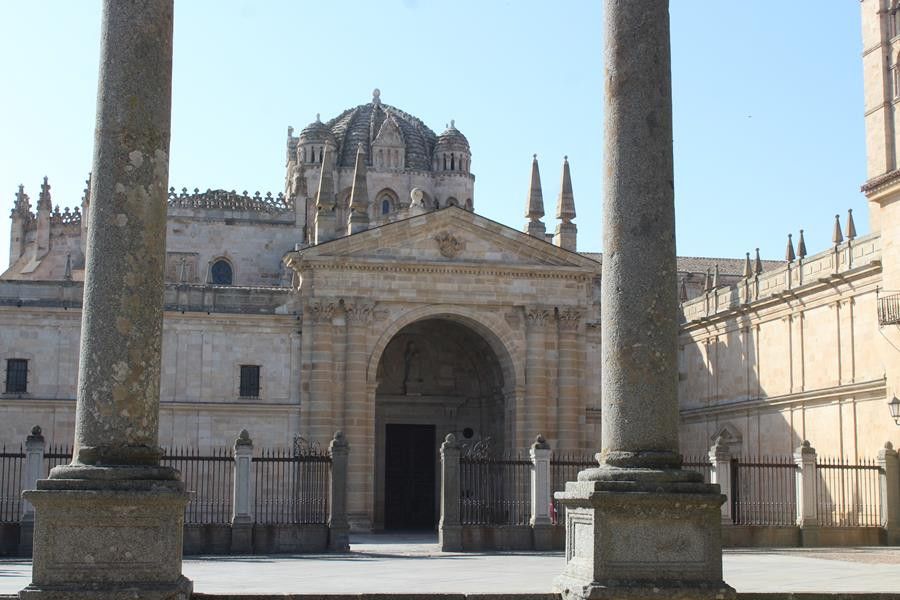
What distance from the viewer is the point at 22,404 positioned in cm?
3791

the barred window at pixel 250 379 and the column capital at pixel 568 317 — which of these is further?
the column capital at pixel 568 317

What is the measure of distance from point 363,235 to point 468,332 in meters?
5.58

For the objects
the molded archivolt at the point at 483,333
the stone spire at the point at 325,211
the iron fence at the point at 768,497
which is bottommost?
the iron fence at the point at 768,497

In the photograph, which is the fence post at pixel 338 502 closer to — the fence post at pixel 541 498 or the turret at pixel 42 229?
the fence post at pixel 541 498

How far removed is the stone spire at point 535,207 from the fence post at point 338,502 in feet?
53.1

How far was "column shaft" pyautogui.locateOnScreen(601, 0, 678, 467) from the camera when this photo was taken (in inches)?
437

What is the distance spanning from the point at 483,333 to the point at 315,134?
85.0 feet

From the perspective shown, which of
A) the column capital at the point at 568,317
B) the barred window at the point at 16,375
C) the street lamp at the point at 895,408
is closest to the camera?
the street lamp at the point at 895,408

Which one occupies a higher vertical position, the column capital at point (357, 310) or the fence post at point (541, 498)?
the column capital at point (357, 310)

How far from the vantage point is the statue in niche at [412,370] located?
43594 mm

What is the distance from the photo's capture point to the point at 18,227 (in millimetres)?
52875

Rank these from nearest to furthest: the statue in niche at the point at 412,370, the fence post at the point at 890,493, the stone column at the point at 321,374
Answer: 1. the fence post at the point at 890,493
2. the stone column at the point at 321,374
3. the statue in niche at the point at 412,370

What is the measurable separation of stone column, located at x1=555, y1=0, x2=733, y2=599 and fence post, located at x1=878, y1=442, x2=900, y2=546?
21.0 metres

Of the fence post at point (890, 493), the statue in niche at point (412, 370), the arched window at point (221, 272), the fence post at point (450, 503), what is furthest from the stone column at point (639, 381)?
the arched window at point (221, 272)
